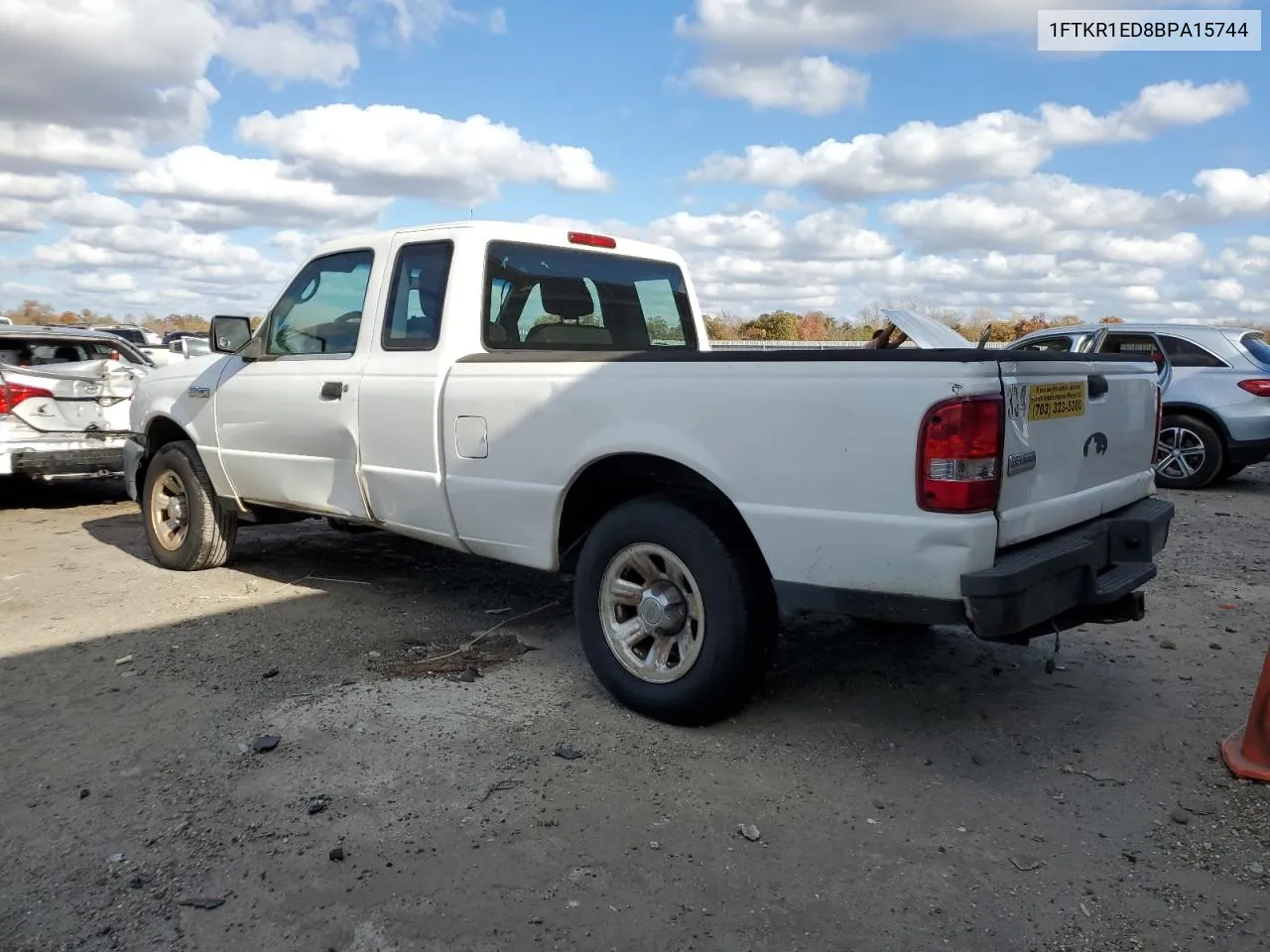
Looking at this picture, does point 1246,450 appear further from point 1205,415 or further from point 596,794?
point 596,794

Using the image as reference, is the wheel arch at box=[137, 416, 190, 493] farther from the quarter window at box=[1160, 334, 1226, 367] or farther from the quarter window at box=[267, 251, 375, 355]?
the quarter window at box=[1160, 334, 1226, 367]

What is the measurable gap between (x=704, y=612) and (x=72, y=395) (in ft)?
23.1

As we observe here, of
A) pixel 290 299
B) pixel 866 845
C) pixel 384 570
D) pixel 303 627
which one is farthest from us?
pixel 384 570

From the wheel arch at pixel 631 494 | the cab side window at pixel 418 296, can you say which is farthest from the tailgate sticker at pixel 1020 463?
the cab side window at pixel 418 296

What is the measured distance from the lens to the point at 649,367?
3617 millimetres

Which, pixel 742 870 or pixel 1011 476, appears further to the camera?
pixel 1011 476

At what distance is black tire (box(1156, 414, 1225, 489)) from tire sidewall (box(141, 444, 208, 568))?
8506mm

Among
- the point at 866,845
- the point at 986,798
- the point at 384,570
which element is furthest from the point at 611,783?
the point at 384,570

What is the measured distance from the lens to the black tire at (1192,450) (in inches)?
375

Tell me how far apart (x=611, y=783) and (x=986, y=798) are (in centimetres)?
126

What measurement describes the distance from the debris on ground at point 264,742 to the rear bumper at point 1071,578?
8.22 feet

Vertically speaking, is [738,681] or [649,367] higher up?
[649,367]

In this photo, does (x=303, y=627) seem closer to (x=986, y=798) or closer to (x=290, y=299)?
(x=290, y=299)

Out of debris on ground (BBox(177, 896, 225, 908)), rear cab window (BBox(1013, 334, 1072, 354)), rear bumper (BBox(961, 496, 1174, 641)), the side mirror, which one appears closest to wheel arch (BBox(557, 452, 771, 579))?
rear bumper (BBox(961, 496, 1174, 641))
